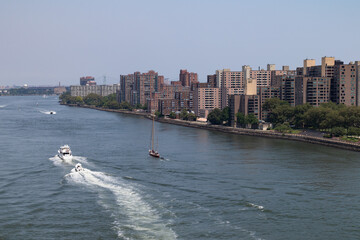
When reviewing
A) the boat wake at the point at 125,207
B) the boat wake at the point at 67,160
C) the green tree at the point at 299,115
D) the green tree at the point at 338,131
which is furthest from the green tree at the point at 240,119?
the boat wake at the point at 125,207

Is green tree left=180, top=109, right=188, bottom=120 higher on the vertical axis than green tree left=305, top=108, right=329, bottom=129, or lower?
lower

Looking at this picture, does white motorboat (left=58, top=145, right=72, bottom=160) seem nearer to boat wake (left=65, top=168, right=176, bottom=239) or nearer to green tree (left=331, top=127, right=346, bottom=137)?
boat wake (left=65, top=168, right=176, bottom=239)

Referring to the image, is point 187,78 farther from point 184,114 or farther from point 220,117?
point 220,117

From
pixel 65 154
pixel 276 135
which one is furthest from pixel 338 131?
pixel 65 154

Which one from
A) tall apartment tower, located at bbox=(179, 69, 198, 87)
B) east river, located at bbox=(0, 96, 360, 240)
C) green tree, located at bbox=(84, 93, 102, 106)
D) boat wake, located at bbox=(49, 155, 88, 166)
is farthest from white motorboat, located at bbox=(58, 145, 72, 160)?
green tree, located at bbox=(84, 93, 102, 106)

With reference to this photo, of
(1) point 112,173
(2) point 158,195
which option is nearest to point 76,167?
(1) point 112,173
